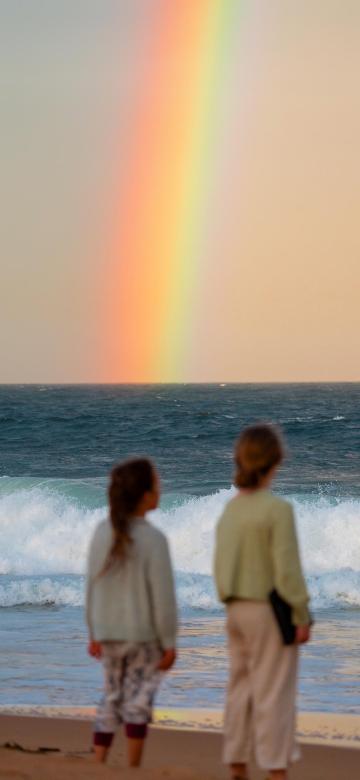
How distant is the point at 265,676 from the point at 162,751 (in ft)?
6.66

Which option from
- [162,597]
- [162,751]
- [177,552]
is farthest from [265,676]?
[177,552]

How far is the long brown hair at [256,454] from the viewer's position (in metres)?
4.60

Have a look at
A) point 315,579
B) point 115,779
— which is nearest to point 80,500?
point 315,579

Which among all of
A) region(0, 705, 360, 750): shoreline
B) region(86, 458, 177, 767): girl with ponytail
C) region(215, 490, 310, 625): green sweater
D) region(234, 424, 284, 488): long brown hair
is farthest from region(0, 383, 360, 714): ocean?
region(234, 424, 284, 488): long brown hair

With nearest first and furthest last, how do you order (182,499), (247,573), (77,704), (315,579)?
Result: (247,573) → (77,704) → (315,579) → (182,499)

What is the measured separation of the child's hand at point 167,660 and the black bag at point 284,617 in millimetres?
410

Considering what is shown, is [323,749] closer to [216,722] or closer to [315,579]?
[216,722]

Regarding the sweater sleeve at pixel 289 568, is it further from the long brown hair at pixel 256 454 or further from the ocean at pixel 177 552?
the ocean at pixel 177 552

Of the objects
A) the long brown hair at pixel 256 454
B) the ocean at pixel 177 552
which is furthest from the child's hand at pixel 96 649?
the ocean at pixel 177 552

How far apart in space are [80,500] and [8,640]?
474 inches

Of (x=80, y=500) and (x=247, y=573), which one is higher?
(x=247, y=573)

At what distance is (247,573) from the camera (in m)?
4.57

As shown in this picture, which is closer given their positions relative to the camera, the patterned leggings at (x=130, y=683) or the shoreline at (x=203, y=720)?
the patterned leggings at (x=130, y=683)

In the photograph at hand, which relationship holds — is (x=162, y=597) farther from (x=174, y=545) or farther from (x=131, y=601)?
(x=174, y=545)
